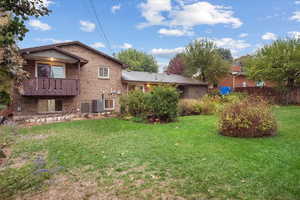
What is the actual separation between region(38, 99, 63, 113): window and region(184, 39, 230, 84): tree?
17.5 metres

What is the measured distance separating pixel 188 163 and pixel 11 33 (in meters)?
3.62

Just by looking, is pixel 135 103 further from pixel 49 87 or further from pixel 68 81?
pixel 49 87

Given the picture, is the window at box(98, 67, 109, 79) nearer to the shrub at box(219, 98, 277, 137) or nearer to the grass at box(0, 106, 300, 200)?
the grass at box(0, 106, 300, 200)

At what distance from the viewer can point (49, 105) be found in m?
12.6

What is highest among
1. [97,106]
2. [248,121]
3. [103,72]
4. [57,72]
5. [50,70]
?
[103,72]

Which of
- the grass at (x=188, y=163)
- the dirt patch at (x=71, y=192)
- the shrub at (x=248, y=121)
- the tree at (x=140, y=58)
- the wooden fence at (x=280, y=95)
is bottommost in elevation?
the dirt patch at (x=71, y=192)

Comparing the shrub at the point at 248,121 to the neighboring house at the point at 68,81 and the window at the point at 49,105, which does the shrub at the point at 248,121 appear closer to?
the neighboring house at the point at 68,81

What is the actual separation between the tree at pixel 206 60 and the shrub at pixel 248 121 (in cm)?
1759

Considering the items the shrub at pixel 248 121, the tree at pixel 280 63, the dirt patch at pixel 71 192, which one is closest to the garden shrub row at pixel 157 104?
the shrub at pixel 248 121

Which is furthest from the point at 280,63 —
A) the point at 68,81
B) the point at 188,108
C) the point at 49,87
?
the point at 49,87

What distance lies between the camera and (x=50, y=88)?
1113 centimetres

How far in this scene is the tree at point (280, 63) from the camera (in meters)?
14.3

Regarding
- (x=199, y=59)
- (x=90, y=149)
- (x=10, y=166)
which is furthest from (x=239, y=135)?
(x=199, y=59)

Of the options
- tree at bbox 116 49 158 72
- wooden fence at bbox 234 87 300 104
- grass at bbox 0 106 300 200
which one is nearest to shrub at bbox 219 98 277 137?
grass at bbox 0 106 300 200
